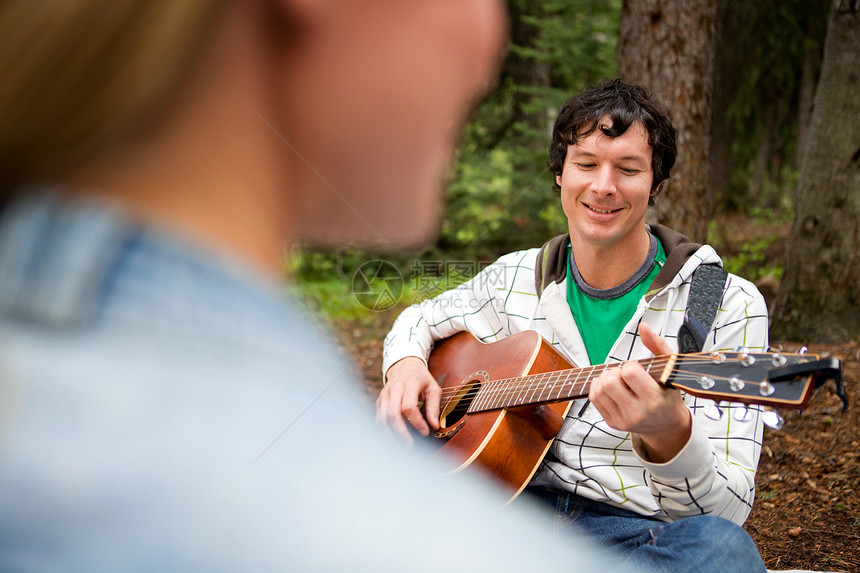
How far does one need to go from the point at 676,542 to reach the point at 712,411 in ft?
1.34

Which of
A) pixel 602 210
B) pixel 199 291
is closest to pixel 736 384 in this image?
pixel 602 210

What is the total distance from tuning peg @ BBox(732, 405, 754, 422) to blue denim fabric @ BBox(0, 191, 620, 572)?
6.32ft

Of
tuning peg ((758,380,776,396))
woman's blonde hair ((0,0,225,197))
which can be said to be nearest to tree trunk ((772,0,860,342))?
tuning peg ((758,380,776,396))

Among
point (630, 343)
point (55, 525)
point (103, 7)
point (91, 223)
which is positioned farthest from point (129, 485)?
point (630, 343)

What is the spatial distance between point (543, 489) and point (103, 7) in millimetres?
2365

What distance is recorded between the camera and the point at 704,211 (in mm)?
4266

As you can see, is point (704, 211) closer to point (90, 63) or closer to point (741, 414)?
point (741, 414)

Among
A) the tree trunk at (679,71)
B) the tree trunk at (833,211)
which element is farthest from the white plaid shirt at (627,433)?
the tree trunk at (833,211)

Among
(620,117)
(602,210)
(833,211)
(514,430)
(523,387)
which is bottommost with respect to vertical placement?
(833,211)

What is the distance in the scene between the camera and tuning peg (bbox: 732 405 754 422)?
2.11m

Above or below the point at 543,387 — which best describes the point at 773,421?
above

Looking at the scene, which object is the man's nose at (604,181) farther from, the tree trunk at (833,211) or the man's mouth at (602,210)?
the tree trunk at (833,211)

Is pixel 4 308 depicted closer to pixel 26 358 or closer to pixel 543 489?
pixel 26 358

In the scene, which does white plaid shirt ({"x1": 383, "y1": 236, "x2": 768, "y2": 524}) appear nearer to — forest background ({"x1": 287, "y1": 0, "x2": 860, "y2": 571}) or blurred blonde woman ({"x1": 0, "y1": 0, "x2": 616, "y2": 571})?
forest background ({"x1": 287, "y1": 0, "x2": 860, "y2": 571})
